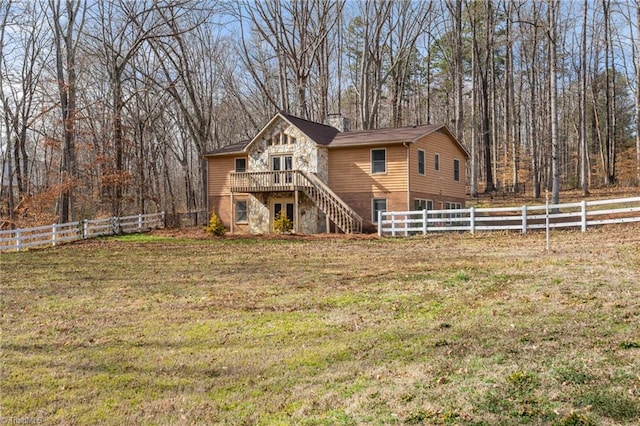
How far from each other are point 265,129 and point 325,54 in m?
13.7

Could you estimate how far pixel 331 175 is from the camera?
2545 cm

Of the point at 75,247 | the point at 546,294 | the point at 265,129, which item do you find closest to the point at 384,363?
the point at 546,294

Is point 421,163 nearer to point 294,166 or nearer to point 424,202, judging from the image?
point 424,202

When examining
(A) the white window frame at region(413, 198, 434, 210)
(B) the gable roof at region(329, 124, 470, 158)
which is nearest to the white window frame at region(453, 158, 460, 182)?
(B) the gable roof at region(329, 124, 470, 158)

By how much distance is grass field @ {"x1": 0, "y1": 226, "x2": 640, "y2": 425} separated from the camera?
496 centimetres

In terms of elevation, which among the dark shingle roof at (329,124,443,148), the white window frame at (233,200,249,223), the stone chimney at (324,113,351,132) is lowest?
the white window frame at (233,200,249,223)

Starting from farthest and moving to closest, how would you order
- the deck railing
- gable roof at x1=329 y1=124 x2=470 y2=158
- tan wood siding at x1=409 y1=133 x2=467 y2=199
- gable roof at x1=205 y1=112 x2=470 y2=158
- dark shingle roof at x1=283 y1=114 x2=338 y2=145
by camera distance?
dark shingle roof at x1=283 y1=114 x2=338 y2=145 → tan wood siding at x1=409 y1=133 x2=467 y2=199 → gable roof at x1=205 y1=112 x2=470 y2=158 → gable roof at x1=329 y1=124 x2=470 y2=158 → the deck railing

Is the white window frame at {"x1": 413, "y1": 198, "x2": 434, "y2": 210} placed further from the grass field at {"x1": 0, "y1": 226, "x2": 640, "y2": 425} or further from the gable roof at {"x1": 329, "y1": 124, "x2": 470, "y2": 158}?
Answer: the grass field at {"x1": 0, "y1": 226, "x2": 640, "y2": 425}

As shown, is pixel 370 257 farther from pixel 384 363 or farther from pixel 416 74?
pixel 416 74

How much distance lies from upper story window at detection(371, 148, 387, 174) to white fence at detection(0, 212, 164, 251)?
42.5 ft

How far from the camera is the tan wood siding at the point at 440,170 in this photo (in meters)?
24.1

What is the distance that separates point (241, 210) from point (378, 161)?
7.84 meters

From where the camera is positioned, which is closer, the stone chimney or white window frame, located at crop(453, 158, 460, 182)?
white window frame, located at crop(453, 158, 460, 182)

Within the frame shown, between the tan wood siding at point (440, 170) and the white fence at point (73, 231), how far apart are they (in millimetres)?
14851
